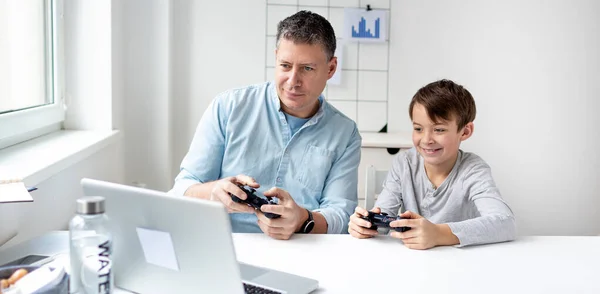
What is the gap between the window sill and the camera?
56.3 inches

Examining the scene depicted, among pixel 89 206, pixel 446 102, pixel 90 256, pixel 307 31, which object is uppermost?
pixel 307 31

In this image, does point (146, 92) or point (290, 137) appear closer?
point (290, 137)

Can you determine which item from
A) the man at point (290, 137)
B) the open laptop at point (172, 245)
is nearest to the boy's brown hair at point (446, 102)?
the man at point (290, 137)

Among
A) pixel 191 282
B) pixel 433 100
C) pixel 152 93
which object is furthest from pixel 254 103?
pixel 152 93

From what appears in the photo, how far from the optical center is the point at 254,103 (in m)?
1.90

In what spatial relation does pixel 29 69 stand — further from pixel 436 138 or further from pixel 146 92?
pixel 436 138

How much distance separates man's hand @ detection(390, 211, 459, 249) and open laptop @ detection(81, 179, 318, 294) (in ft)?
1.20

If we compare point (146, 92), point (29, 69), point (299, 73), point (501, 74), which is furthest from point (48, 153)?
point (501, 74)

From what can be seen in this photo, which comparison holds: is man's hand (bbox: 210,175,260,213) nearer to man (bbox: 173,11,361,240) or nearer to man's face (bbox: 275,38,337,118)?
man (bbox: 173,11,361,240)

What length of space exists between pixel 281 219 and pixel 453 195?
2.01 ft

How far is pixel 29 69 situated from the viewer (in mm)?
2082

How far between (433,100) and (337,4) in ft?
5.05

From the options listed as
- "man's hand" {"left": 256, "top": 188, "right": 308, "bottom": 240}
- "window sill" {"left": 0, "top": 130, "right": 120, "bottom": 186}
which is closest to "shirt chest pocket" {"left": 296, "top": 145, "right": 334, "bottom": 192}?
"man's hand" {"left": 256, "top": 188, "right": 308, "bottom": 240}

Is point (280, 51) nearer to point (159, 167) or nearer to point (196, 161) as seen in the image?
point (196, 161)
